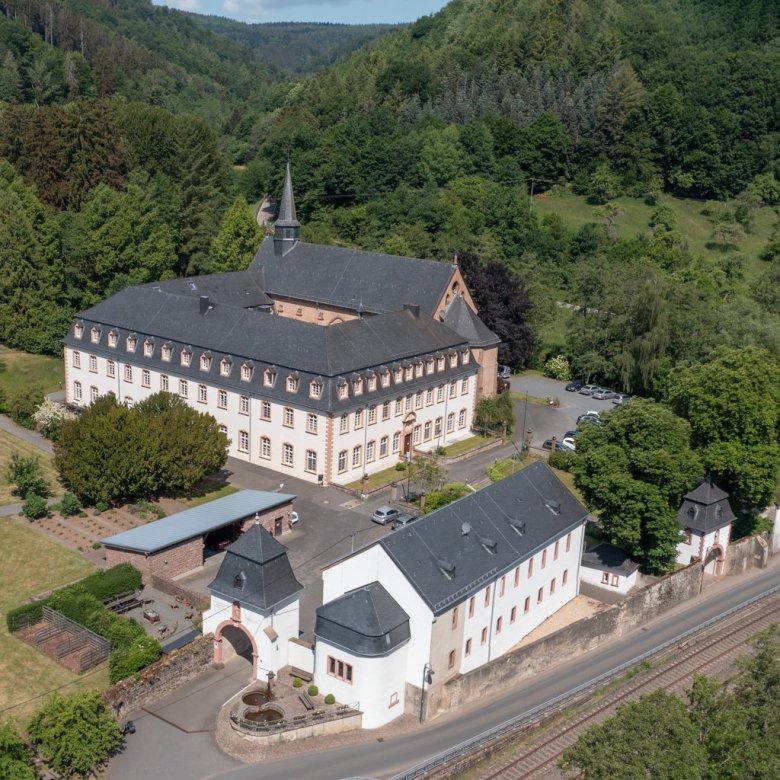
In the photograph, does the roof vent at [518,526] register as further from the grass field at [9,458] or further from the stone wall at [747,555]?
the grass field at [9,458]

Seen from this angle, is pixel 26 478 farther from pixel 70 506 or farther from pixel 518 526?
pixel 518 526

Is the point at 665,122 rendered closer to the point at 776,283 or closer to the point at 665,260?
the point at 665,260

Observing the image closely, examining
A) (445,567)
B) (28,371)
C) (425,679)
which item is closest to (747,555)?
(445,567)

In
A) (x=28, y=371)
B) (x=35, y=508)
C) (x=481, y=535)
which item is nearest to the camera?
(x=481, y=535)

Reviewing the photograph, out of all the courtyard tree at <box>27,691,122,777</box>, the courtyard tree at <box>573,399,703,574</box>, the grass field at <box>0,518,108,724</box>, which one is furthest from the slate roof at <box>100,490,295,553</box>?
the courtyard tree at <box>573,399,703,574</box>

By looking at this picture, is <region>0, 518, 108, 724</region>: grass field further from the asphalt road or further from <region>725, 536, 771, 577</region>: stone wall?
<region>725, 536, 771, 577</region>: stone wall
